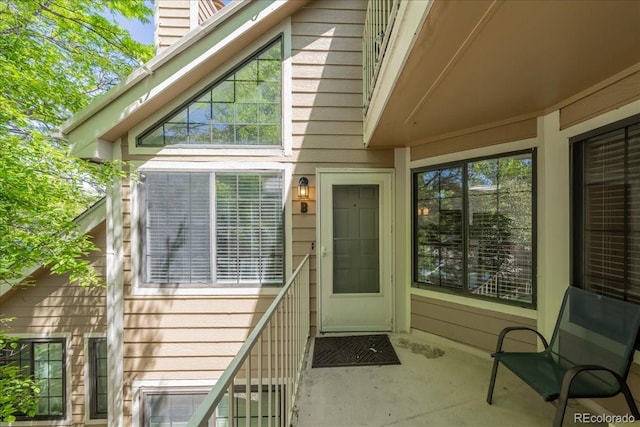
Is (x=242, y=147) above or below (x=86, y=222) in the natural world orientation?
above

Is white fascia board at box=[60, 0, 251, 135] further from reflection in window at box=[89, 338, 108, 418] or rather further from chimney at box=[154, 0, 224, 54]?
reflection in window at box=[89, 338, 108, 418]

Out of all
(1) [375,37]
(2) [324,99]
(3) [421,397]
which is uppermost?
(1) [375,37]

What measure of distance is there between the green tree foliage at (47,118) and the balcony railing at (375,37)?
311 centimetres

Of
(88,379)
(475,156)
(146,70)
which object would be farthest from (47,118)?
(475,156)

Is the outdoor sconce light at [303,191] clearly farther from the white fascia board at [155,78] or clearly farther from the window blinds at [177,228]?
the white fascia board at [155,78]

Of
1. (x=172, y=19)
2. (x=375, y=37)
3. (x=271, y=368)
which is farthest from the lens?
(x=172, y=19)

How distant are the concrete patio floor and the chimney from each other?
4.80 m

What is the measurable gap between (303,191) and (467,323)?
2.39m

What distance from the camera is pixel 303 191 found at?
129 inches

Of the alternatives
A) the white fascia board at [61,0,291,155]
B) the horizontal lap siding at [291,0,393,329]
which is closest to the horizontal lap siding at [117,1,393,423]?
the horizontal lap siding at [291,0,393,329]

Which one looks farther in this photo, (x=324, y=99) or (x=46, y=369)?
(x=46, y=369)

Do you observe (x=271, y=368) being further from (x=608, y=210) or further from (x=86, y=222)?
(x=86, y=222)

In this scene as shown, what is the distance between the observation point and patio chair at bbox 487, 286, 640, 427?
5.24 ft

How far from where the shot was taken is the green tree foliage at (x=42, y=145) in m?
3.01
